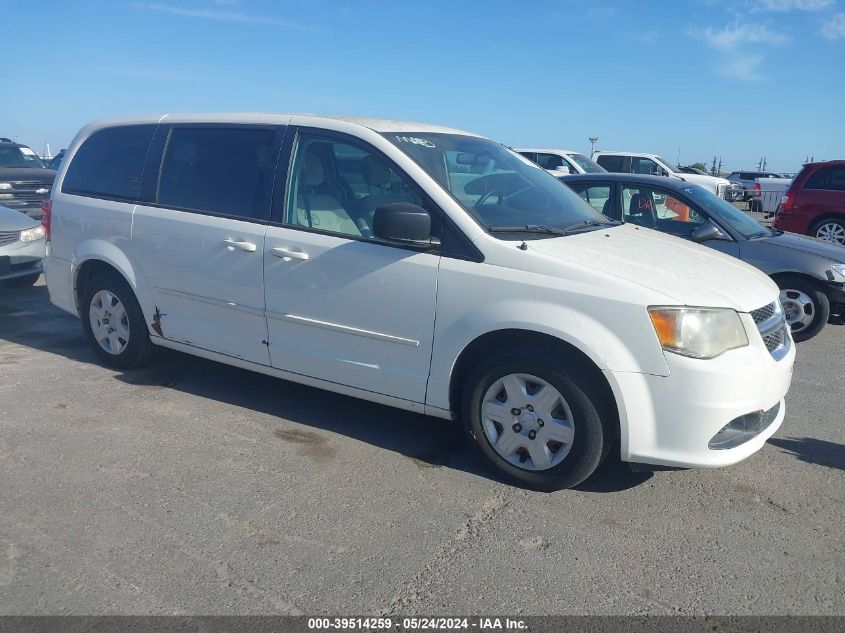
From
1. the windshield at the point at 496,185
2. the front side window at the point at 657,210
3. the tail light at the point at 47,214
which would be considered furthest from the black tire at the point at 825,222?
the tail light at the point at 47,214

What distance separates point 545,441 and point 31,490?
2612mm

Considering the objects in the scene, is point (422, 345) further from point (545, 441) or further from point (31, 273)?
point (31, 273)

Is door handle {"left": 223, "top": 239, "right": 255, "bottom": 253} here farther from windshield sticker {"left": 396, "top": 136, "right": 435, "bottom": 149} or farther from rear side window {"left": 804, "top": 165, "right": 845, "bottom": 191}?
rear side window {"left": 804, "top": 165, "right": 845, "bottom": 191}

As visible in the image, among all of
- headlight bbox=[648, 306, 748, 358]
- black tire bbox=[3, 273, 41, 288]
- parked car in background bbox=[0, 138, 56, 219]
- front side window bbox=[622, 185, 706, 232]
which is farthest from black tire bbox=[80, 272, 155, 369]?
parked car in background bbox=[0, 138, 56, 219]

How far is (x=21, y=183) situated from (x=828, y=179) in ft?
46.5

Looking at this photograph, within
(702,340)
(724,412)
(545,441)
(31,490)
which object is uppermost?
(702,340)

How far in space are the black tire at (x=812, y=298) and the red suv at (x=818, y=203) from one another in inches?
213

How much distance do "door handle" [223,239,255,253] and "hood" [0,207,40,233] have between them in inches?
193

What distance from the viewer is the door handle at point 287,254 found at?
14.8ft

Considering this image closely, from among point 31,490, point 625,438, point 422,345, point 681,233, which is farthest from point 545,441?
point 681,233

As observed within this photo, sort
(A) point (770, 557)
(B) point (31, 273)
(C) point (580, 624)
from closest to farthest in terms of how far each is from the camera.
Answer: (C) point (580, 624) < (A) point (770, 557) < (B) point (31, 273)

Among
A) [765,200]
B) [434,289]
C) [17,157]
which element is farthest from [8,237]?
[765,200]

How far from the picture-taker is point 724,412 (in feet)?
11.8

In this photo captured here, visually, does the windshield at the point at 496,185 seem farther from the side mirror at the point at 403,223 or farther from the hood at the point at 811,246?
the hood at the point at 811,246
